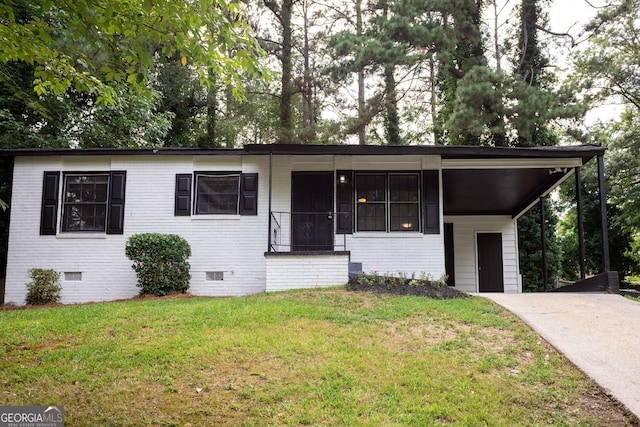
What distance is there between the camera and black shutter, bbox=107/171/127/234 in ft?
31.8

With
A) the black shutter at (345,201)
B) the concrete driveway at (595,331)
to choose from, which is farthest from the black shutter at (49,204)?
the concrete driveway at (595,331)

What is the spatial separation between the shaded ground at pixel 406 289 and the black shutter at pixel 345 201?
5.13ft

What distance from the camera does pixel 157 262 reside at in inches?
354

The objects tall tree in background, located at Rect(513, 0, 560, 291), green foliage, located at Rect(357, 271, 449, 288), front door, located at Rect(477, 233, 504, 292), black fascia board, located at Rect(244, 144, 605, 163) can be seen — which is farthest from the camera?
tall tree in background, located at Rect(513, 0, 560, 291)

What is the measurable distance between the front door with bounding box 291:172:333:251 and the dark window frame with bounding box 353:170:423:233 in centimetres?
62

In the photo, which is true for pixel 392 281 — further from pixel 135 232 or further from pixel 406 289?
pixel 135 232

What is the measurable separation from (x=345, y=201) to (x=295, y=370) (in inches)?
232

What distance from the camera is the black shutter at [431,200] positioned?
966 centimetres

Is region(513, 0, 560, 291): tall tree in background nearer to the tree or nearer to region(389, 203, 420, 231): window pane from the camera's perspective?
region(389, 203, 420, 231): window pane

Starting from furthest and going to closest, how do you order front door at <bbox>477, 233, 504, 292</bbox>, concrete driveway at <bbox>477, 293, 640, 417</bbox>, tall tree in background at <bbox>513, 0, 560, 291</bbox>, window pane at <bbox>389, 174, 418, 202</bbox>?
tall tree in background at <bbox>513, 0, 560, 291</bbox>
front door at <bbox>477, 233, 504, 292</bbox>
window pane at <bbox>389, 174, 418, 202</bbox>
concrete driveway at <bbox>477, 293, 640, 417</bbox>

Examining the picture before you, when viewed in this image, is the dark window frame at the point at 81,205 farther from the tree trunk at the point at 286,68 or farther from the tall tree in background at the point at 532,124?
the tall tree in background at the point at 532,124

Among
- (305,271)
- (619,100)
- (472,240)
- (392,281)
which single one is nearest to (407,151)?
(392,281)

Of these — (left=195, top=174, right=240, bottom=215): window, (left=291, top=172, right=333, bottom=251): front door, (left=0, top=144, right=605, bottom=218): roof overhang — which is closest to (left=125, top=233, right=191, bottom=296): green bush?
(left=195, top=174, right=240, bottom=215): window

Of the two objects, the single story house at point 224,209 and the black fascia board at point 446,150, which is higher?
the black fascia board at point 446,150
